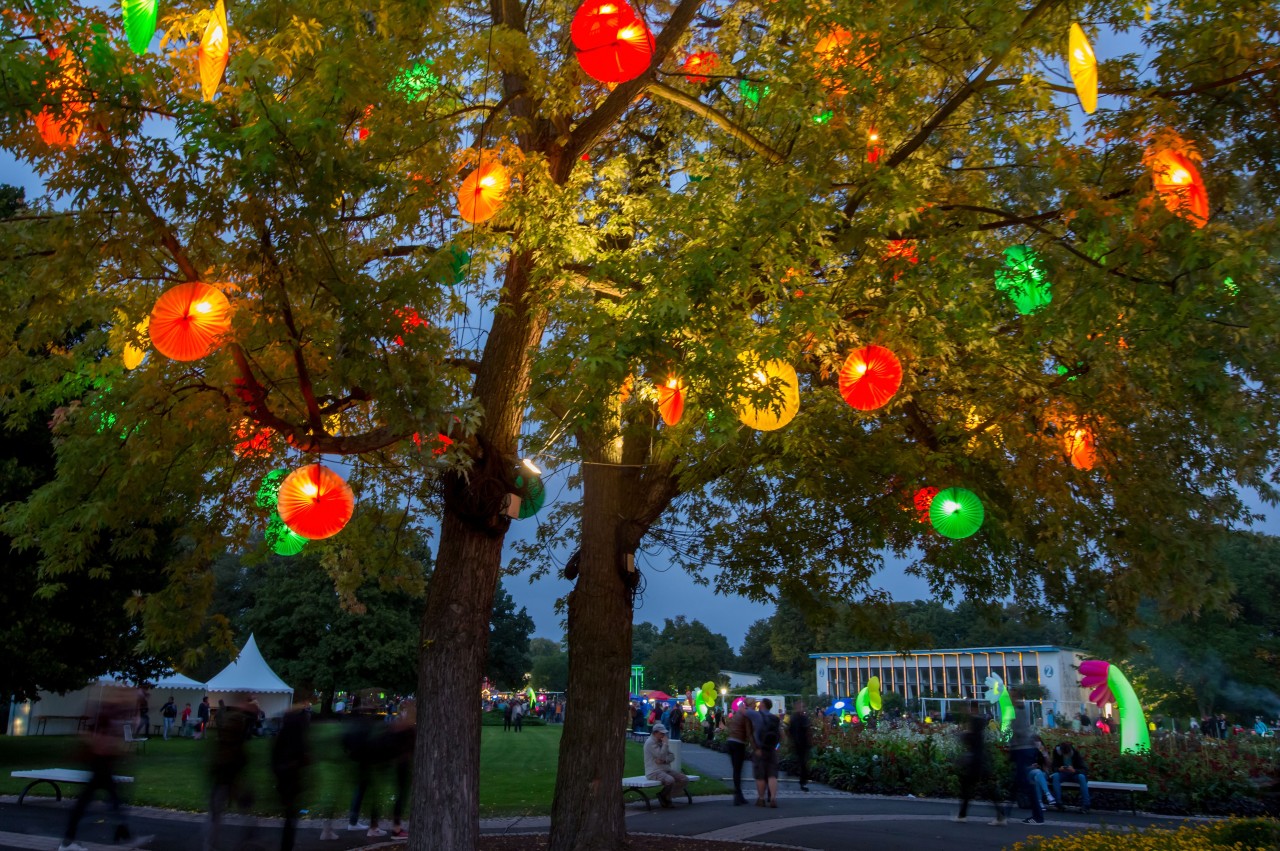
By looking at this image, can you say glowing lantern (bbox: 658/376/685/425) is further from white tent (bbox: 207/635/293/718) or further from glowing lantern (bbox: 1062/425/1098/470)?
white tent (bbox: 207/635/293/718)

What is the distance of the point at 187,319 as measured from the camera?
247 inches

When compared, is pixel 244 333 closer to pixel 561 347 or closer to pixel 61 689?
pixel 561 347

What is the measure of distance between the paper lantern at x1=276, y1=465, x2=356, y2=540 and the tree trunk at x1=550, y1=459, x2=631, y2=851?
342 centimetres

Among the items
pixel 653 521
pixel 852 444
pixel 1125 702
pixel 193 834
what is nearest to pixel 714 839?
pixel 653 521

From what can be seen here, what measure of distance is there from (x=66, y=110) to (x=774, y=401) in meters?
5.28

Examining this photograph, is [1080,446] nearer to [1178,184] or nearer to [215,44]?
[1178,184]

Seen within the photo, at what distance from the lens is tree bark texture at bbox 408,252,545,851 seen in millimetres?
7617

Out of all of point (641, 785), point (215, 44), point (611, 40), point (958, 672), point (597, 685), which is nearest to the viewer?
point (215, 44)

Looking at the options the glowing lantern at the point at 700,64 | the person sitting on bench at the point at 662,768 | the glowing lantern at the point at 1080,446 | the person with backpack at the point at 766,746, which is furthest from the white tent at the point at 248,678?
the glowing lantern at the point at 1080,446

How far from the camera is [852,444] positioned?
30.3 feet

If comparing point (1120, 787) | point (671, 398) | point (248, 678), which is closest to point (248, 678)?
point (248, 678)

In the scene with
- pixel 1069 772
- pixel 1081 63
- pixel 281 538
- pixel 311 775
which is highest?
pixel 1081 63

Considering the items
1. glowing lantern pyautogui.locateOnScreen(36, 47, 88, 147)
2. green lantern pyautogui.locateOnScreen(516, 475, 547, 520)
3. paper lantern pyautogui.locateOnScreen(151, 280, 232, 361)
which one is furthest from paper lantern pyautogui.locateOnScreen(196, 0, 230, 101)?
green lantern pyautogui.locateOnScreen(516, 475, 547, 520)

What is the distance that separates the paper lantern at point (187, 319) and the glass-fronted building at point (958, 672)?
3326 centimetres
